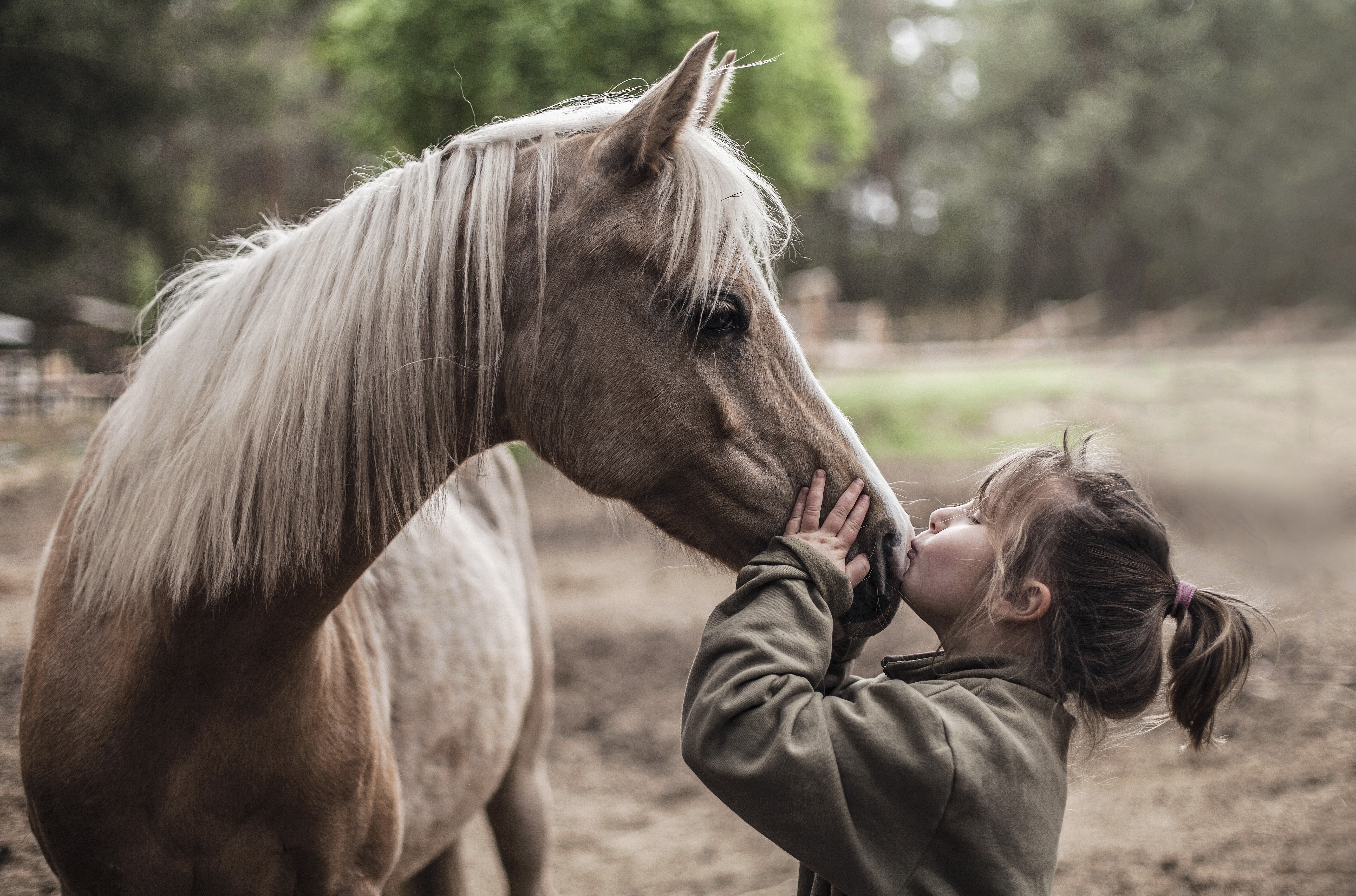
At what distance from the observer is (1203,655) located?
139cm

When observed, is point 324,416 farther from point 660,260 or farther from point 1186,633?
point 1186,633

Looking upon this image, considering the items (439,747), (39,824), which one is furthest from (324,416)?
(439,747)

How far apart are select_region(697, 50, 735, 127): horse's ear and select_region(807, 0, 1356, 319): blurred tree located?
60.8 feet

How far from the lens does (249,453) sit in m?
1.42

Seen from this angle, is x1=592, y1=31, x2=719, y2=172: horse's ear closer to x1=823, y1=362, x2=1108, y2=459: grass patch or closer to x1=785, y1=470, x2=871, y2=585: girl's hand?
x1=785, y1=470, x2=871, y2=585: girl's hand

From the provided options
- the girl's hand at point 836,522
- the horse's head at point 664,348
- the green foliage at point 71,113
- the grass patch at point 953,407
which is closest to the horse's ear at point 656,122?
the horse's head at point 664,348

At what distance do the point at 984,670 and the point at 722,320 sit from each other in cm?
74

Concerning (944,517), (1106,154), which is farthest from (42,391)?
(1106,154)

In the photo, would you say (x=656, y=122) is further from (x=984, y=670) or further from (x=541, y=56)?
(x=541, y=56)

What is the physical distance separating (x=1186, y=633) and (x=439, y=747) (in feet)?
6.45

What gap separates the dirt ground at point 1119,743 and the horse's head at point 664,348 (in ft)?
0.89

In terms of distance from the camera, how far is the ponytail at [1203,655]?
4.60ft

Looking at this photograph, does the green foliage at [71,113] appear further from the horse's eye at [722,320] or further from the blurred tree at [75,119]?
the horse's eye at [722,320]

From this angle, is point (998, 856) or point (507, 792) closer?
point (998, 856)
